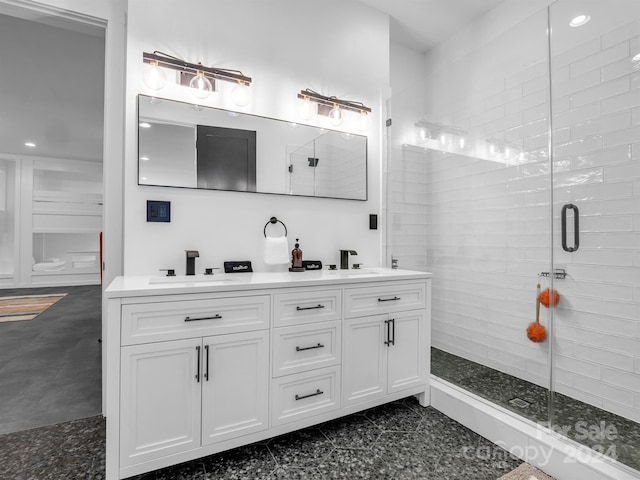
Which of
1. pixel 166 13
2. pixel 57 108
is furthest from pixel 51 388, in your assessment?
pixel 57 108

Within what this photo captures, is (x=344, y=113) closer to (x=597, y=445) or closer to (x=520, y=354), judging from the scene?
(x=520, y=354)

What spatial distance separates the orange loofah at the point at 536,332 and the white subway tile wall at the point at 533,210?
0.04 metres

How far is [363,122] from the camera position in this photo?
268 cm

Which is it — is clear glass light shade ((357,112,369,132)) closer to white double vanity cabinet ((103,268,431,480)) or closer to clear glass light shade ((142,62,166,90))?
white double vanity cabinet ((103,268,431,480))

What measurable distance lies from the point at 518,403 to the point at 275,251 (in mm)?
1770

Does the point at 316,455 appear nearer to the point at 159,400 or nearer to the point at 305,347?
the point at 305,347

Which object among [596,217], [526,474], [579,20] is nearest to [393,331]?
[526,474]

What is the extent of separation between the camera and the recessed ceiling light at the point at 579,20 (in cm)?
201

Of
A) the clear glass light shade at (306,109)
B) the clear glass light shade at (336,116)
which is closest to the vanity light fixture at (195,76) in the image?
the clear glass light shade at (306,109)

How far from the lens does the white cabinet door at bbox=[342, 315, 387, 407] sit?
187cm

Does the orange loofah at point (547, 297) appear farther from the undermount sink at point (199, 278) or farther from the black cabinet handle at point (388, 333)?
the undermount sink at point (199, 278)

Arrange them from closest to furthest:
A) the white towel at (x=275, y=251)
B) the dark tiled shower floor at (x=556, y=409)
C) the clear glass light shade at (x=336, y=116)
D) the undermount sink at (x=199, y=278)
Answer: the dark tiled shower floor at (x=556, y=409) → the undermount sink at (x=199, y=278) → the white towel at (x=275, y=251) → the clear glass light shade at (x=336, y=116)

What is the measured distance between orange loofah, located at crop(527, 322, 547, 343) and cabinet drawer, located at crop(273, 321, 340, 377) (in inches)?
57.6

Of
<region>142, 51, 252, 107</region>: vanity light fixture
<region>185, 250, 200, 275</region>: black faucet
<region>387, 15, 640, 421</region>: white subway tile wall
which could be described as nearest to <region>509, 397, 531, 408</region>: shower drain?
<region>387, 15, 640, 421</region>: white subway tile wall
